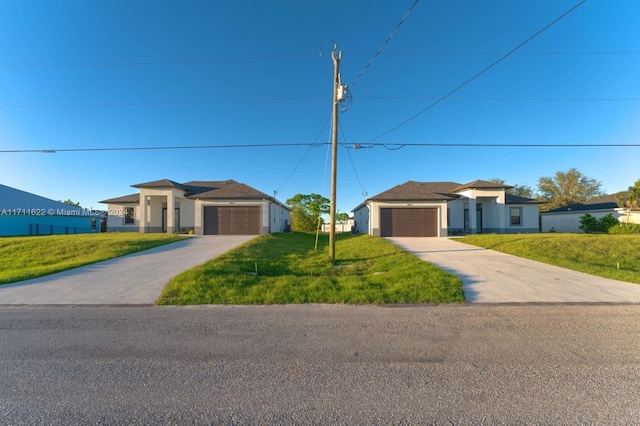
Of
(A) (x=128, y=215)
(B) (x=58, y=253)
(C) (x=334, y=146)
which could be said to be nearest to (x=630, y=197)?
(C) (x=334, y=146)

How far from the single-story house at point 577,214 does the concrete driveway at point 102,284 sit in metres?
34.9

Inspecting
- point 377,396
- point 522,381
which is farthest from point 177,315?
point 522,381

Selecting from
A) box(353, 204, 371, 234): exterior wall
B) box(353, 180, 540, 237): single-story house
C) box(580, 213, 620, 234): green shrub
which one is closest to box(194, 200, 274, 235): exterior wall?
box(353, 180, 540, 237): single-story house

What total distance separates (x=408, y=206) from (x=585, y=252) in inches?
419

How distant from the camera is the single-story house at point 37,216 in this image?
2495cm

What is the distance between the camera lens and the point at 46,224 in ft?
89.6

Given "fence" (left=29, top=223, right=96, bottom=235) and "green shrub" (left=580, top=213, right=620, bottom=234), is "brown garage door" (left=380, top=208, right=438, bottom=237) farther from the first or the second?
"fence" (left=29, top=223, right=96, bottom=235)

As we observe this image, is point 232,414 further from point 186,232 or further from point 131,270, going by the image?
point 186,232

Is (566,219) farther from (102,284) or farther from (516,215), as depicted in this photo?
(102,284)

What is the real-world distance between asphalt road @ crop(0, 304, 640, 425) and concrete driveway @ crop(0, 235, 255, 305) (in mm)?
1011

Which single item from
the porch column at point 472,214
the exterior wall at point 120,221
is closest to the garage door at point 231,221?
the exterior wall at point 120,221

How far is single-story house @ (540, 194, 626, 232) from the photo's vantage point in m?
26.4

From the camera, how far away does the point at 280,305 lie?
214 inches

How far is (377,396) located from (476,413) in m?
0.82
